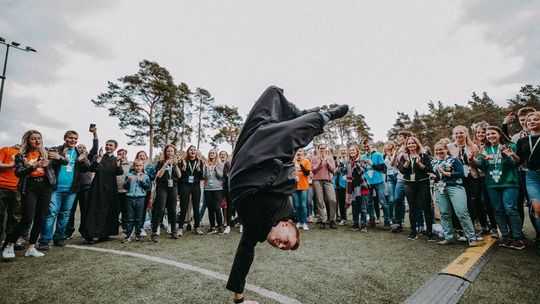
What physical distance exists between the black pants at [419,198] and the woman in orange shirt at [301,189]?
267 cm

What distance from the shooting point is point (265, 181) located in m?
2.38

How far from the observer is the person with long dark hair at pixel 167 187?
21.5ft

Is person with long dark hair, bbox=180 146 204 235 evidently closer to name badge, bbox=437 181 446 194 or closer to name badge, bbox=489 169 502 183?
name badge, bbox=437 181 446 194

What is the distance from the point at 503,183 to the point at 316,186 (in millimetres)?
4275

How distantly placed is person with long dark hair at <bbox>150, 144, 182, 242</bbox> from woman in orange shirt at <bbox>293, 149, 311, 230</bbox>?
3337 millimetres

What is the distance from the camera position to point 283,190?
2.52m

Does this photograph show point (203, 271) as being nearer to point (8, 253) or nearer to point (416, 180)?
point (8, 253)

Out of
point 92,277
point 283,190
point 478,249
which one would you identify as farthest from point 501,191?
point 92,277

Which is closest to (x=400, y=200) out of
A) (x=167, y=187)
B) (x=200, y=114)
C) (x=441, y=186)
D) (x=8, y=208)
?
(x=441, y=186)

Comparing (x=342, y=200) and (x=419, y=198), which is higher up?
(x=419, y=198)

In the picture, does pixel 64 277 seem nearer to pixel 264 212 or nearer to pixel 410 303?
pixel 264 212

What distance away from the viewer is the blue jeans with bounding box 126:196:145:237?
623cm

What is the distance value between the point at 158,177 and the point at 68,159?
1.89 m

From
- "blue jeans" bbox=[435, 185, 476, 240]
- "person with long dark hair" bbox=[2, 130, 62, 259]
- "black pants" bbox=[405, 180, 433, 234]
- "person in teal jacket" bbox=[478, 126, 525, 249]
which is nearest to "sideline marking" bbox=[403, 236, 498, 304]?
"blue jeans" bbox=[435, 185, 476, 240]
